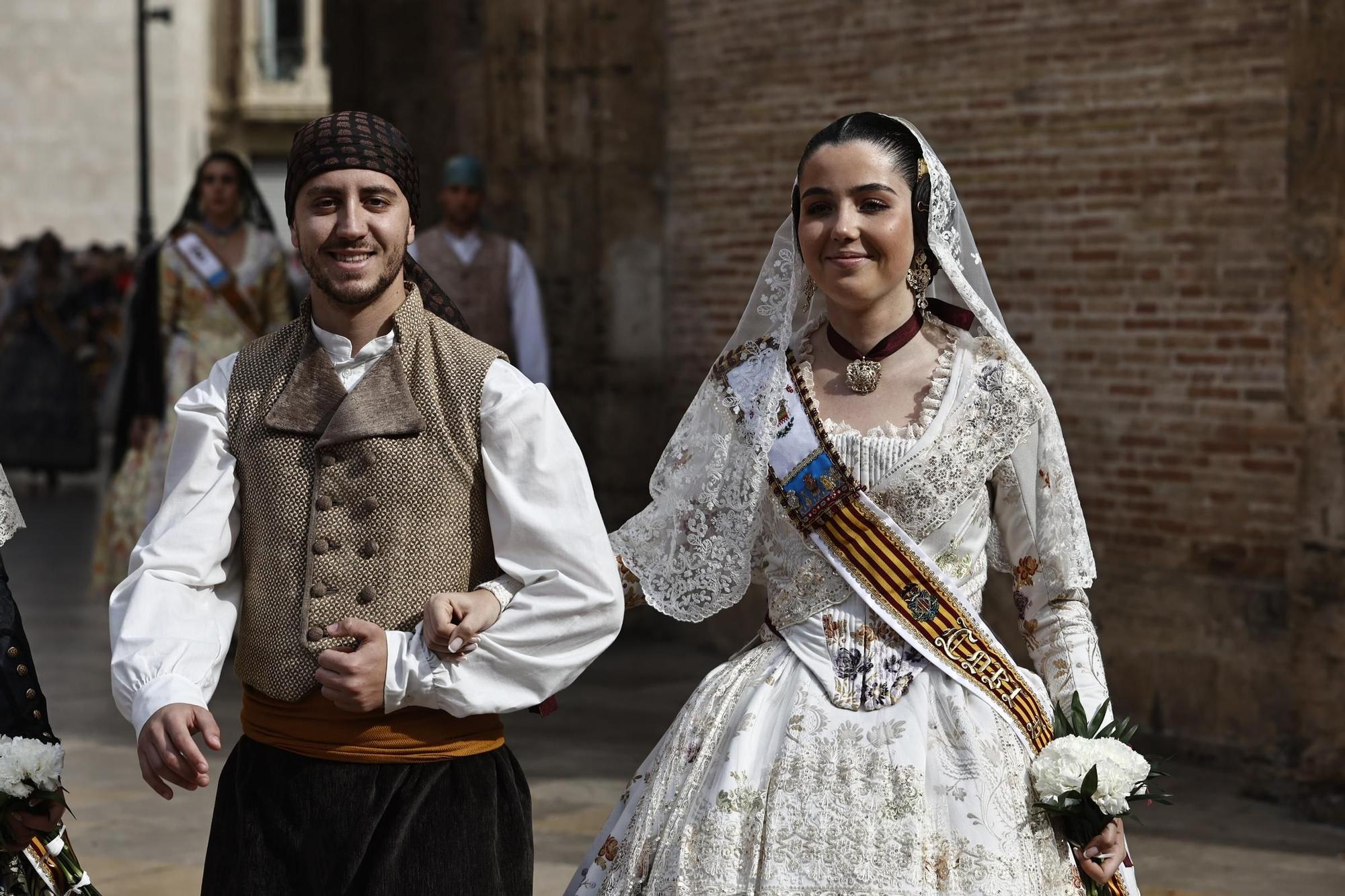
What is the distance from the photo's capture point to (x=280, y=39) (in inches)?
1661

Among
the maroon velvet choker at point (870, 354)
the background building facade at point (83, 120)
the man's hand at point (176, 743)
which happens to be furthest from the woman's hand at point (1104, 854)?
the background building facade at point (83, 120)

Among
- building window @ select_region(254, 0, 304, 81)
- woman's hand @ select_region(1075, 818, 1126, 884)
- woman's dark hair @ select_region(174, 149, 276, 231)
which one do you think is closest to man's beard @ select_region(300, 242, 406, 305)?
woman's hand @ select_region(1075, 818, 1126, 884)

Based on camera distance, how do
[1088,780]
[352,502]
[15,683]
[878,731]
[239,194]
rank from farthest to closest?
1. [239,194]
2. [15,683]
3. [878,731]
4. [1088,780]
5. [352,502]

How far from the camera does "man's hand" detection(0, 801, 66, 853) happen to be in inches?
144

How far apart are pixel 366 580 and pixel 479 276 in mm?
6450

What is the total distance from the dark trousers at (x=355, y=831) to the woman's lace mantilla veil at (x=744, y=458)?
666 mm

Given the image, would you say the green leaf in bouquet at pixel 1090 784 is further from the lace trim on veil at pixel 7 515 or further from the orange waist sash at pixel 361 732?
the lace trim on veil at pixel 7 515

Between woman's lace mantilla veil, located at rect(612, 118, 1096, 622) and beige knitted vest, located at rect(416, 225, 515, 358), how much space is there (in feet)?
18.4

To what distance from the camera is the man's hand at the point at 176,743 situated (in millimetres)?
3068

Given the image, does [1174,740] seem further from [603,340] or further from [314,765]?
[314,765]

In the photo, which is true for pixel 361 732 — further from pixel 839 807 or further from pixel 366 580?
pixel 839 807

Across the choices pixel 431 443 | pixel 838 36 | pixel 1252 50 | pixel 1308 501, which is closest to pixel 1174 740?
pixel 1308 501

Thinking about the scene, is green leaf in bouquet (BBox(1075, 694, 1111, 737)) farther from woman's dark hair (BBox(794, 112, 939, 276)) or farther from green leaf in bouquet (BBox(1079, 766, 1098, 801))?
woman's dark hair (BBox(794, 112, 939, 276))

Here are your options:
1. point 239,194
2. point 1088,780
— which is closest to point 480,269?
point 239,194
